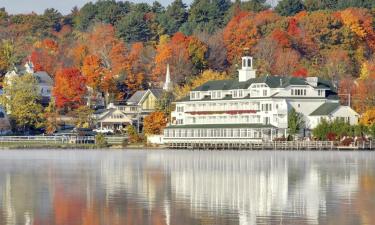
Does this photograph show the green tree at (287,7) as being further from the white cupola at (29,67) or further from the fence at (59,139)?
the fence at (59,139)

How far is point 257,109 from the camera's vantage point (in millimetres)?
90688

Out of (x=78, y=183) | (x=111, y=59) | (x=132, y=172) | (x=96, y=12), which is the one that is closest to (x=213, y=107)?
(x=111, y=59)

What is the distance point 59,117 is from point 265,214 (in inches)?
3003

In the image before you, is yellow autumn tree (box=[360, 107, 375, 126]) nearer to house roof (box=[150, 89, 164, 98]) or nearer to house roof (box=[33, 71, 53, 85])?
house roof (box=[150, 89, 164, 98])

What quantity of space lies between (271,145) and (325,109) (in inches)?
247

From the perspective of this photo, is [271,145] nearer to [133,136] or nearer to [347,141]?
[347,141]

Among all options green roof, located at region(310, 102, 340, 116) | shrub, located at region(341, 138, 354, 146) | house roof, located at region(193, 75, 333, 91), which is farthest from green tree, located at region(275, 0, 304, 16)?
shrub, located at region(341, 138, 354, 146)

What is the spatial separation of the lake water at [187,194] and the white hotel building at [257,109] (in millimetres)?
Result: 32300

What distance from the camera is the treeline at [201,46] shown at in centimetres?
11412

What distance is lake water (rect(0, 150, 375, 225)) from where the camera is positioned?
95.8 feet

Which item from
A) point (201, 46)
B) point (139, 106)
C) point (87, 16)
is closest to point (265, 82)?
point (139, 106)

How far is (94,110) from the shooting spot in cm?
10981

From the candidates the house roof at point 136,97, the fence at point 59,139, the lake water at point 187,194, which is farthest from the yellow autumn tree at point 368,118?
the lake water at point 187,194

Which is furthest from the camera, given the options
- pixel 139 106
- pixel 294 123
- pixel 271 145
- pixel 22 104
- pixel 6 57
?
pixel 6 57
